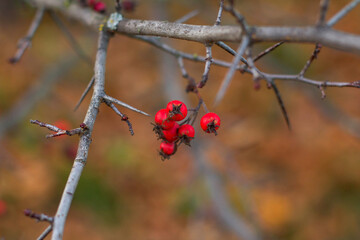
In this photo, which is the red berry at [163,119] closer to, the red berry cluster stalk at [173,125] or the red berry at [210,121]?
the red berry cluster stalk at [173,125]

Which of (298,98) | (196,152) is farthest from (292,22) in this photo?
(196,152)

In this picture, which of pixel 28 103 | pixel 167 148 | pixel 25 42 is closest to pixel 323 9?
pixel 167 148

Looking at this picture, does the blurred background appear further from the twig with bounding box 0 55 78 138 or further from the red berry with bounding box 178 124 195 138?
the red berry with bounding box 178 124 195 138

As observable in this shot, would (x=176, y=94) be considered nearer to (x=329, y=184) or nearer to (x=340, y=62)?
(x=329, y=184)

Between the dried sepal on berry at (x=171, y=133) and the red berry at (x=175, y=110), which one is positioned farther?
the dried sepal on berry at (x=171, y=133)

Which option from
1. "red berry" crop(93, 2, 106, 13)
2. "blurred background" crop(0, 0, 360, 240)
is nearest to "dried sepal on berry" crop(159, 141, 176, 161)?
"red berry" crop(93, 2, 106, 13)

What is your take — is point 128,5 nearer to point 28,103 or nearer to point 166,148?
point 166,148

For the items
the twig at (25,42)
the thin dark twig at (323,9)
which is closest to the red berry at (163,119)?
the thin dark twig at (323,9)
